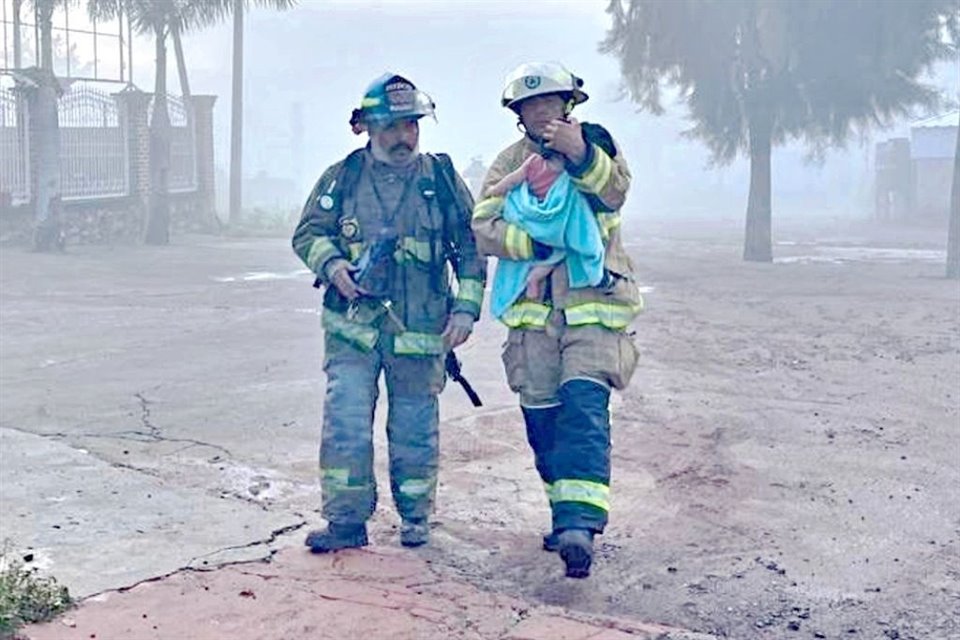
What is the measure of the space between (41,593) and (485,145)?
3083 inches

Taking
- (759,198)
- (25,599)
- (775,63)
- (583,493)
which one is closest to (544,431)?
(583,493)

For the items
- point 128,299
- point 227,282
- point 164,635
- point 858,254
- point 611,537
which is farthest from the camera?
point 858,254

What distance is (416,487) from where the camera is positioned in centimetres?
508

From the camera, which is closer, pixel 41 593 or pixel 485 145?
pixel 41 593

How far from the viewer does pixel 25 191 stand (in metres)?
23.0

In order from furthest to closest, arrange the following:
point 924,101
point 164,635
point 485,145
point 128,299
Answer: point 485,145, point 924,101, point 128,299, point 164,635

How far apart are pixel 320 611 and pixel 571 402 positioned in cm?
114

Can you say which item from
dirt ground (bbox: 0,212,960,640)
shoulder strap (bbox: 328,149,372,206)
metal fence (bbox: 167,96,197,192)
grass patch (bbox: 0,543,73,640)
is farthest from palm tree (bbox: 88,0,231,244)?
grass patch (bbox: 0,543,73,640)

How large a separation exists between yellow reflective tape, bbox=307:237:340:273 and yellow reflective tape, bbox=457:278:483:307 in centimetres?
48

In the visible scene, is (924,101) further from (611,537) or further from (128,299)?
(611,537)

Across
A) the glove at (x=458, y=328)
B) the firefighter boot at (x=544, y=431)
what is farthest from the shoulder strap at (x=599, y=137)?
the firefighter boot at (x=544, y=431)

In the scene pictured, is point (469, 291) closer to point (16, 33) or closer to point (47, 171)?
point (47, 171)

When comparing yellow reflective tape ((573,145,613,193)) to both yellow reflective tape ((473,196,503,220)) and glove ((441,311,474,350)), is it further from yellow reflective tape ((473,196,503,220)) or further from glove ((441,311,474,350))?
glove ((441,311,474,350))

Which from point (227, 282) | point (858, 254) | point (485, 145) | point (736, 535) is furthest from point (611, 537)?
point (485, 145)
